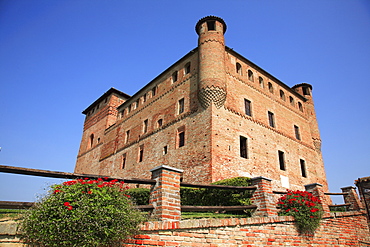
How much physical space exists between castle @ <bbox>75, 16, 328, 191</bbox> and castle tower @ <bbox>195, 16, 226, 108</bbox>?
0.06 meters

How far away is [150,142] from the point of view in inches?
729

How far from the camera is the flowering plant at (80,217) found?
343 centimetres

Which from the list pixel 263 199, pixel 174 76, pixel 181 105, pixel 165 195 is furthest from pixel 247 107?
pixel 165 195

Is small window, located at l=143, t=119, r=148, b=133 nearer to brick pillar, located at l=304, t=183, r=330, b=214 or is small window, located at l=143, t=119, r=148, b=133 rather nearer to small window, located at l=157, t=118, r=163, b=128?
small window, located at l=157, t=118, r=163, b=128

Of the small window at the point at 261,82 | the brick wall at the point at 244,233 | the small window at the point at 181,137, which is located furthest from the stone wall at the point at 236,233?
the small window at the point at 261,82

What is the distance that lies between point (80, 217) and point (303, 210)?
6144 mm

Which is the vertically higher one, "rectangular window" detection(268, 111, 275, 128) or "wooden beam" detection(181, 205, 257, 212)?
"rectangular window" detection(268, 111, 275, 128)

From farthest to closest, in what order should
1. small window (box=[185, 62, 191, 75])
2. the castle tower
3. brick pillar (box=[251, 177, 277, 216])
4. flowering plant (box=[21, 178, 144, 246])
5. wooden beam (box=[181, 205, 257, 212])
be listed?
small window (box=[185, 62, 191, 75]) → the castle tower → brick pillar (box=[251, 177, 277, 216]) → wooden beam (box=[181, 205, 257, 212]) → flowering plant (box=[21, 178, 144, 246])

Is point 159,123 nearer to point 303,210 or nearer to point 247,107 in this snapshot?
point 247,107

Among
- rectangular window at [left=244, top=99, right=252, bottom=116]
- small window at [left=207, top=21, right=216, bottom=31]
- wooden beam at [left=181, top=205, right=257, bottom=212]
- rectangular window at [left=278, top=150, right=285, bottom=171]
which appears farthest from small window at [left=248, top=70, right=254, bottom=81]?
wooden beam at [left=181, top=205, right=257, bottom=212]

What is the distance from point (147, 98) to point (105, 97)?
9820mm

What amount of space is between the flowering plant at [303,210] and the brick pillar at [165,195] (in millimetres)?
4000

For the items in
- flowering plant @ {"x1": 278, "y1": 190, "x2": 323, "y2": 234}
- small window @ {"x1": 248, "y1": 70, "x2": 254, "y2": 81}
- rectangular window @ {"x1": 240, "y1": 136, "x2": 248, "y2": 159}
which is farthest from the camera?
small window @ {"x1": 248, "y1": 70, "x2": 254, "y2": 81}

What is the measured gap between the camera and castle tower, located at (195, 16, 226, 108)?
1430cm
